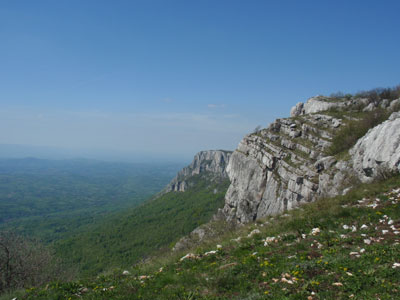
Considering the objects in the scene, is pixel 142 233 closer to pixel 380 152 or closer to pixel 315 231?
pixel 380 152

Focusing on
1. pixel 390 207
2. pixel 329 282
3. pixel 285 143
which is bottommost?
pixel 329 282

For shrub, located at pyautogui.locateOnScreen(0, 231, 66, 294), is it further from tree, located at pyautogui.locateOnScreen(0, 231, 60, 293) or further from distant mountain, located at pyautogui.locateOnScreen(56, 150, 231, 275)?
distant mountain, located at pyautogui.locateOnScreen(56, 150, 231, 275)

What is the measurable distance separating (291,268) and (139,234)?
4847 inches

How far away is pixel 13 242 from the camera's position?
20.8 m

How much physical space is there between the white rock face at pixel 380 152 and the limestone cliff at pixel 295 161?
9cm

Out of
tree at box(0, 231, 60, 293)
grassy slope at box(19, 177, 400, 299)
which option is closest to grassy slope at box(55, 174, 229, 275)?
tree at box(0, 231, 60, 293)

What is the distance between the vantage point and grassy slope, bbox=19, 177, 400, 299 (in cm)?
652

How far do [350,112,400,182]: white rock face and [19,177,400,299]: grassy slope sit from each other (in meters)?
5.65

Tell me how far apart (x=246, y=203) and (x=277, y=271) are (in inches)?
1754

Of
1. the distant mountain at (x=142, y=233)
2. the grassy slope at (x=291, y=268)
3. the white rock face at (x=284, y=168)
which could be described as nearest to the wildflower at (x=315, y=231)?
the grassy slope at (x=291, y=268)

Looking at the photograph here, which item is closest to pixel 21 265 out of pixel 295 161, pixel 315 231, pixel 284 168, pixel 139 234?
pixel 315 231

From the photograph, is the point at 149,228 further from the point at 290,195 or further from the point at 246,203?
the point at 290,195

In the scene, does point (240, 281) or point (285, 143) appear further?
point (285, 143)

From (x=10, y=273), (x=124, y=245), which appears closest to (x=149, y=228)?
(x=124, y=245)
